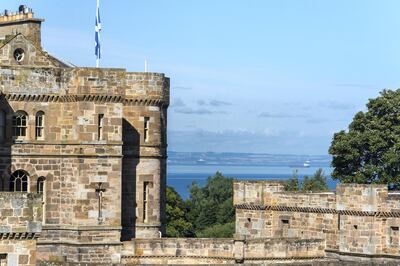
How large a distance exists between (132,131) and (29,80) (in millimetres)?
5453

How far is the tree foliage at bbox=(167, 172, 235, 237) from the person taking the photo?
8950cm

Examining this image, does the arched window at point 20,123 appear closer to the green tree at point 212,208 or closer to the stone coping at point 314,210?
the stone coping at point 314,210

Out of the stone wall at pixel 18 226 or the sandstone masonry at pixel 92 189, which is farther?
the sandstone masonry at pixel 92 189

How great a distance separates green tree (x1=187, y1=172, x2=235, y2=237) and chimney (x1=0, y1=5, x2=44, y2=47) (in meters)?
34.6

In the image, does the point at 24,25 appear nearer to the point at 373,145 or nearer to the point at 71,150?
the point at 71,150

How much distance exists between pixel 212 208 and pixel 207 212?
1.46 metres

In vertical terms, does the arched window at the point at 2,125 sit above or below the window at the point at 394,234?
above

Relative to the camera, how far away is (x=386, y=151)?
2891 inches

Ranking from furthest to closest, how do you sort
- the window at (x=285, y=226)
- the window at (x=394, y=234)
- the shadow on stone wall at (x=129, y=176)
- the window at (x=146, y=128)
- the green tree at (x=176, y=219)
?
the green tree at (x=176, y=219) < the window at (x=285, y=226) < the window at (x=146, y=128) < the shadow on stone wall at (x=129, y=176) < the window at (x=394, y=234)

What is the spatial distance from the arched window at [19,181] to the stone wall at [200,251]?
4.90 metres

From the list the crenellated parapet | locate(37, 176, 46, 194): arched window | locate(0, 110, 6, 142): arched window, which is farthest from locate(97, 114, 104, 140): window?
locate(0, 110, 6, 142): arched window

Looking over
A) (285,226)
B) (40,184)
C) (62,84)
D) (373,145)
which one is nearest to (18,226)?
(40,184)

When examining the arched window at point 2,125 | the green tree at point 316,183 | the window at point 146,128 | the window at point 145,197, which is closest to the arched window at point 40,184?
the arched window at point 2,125

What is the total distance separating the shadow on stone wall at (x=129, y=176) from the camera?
5850cm
